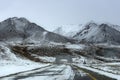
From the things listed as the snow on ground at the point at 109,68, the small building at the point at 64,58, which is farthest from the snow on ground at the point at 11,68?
the small building at the point at 64,58

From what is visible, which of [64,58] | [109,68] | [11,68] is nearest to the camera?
[11,68]

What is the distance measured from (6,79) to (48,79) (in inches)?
118

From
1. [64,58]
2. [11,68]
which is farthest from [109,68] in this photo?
[64,58]

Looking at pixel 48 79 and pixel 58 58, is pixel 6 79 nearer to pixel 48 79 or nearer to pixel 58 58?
pixel 48 79

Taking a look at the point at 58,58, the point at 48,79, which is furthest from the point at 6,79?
the point at 58,58

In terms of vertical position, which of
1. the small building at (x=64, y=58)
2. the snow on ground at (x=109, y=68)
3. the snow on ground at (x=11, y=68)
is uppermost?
the small building at (x=64, y=58)

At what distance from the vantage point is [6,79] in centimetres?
2356

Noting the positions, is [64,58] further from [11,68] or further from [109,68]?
[11,68]

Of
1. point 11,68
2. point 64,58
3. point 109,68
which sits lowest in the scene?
point 109,68

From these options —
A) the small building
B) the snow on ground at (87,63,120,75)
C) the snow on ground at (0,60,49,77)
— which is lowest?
the snow on ground at (87,63,120,75)

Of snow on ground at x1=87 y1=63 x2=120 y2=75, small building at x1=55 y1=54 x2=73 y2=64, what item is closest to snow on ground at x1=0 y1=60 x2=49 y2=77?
snow on ground at x1=87 y1=63 x2=120 y2=75

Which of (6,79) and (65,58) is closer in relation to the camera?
(6,79)

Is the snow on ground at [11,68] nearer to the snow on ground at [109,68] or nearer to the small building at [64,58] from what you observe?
the snow on ground at [109,68]

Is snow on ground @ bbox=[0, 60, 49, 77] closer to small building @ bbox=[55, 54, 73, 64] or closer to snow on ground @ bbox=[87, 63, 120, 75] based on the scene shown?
snow on ground @ bbox=[87, 63, 120, 75]
